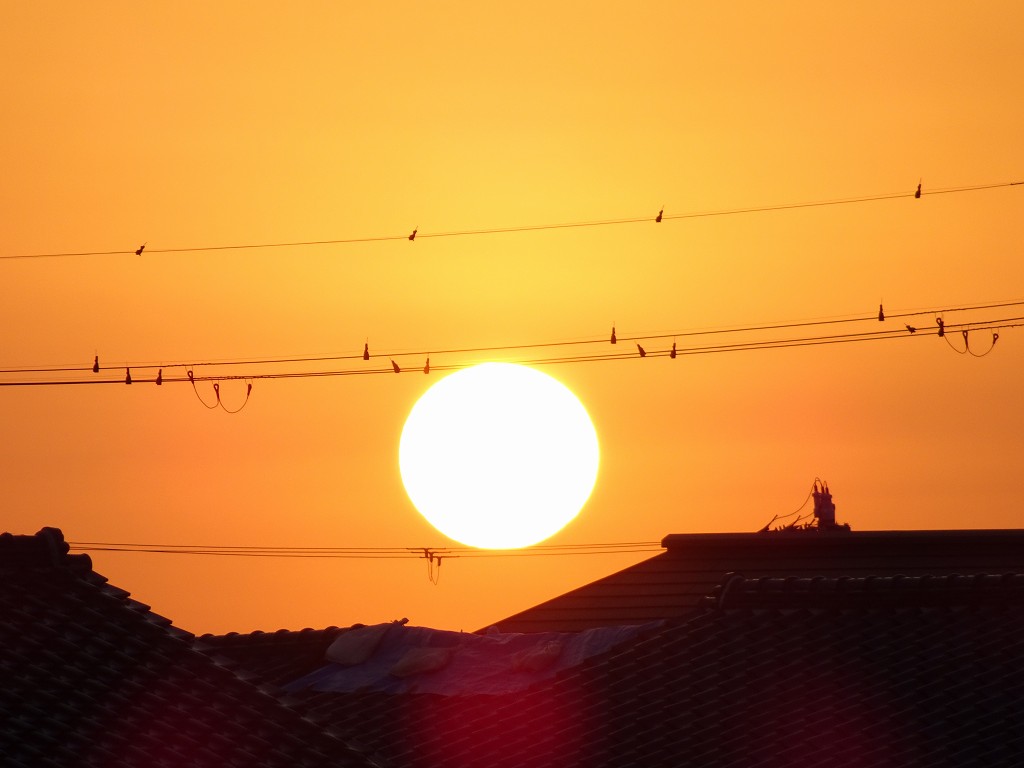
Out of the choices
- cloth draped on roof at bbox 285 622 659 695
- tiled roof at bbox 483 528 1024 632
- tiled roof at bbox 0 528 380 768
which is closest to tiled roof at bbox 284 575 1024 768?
cloth draped on roof at bbox 285 622 659 695

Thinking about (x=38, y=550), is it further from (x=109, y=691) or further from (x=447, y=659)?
(x=447, y=659)

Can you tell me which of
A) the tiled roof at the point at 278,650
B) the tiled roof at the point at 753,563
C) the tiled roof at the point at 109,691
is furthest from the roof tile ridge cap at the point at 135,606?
the tiled roof at the point at 753,563

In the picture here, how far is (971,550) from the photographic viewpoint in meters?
25.2

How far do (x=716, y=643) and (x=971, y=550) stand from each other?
10.8 meters

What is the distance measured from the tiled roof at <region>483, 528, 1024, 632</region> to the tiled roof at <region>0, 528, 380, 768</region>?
39.9ft

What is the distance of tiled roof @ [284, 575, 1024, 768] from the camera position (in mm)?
14148

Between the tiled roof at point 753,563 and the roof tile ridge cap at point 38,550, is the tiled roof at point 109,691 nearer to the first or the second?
the roof tile ridge cap at point 38,550

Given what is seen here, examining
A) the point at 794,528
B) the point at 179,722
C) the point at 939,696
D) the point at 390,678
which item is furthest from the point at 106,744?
the point at 794,528

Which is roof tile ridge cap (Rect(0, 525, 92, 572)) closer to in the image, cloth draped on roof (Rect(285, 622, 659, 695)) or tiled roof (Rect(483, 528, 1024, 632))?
cloth draped on roof (Rect(285, 622, 659, 695))

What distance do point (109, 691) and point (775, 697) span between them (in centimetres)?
711

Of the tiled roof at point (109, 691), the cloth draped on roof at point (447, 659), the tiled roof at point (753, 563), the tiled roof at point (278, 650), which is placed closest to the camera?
the tiled roof at point (109, 691)

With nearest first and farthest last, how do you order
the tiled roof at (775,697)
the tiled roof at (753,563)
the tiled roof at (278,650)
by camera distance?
the tiled roof at (775,697) < the tiled roof at (278,650) < the tiled roof at (753,563)

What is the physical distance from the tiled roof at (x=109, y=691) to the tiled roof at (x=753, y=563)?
12157mm

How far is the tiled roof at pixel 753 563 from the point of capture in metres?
25.0
